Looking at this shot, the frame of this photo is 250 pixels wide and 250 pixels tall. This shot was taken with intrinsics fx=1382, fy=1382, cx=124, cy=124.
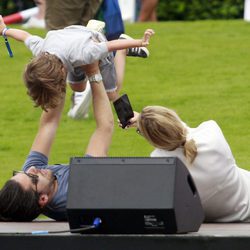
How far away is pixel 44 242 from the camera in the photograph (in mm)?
7277

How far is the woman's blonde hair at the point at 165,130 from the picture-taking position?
7.79m

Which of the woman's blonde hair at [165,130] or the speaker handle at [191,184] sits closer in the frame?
the speaker handle at [191,184]

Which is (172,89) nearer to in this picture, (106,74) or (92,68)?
(106,74)

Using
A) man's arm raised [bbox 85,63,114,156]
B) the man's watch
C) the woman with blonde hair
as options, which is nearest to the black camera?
man's arm raised [bbox 85,63,114,156]

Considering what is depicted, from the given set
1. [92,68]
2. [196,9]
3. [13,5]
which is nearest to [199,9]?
[196,9]

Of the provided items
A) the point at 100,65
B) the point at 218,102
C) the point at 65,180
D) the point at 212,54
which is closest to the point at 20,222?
the point at 65,180

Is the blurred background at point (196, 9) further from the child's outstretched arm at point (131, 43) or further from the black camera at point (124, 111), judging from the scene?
the black camera at point (124, 111)

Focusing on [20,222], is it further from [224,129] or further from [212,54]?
[212,54]

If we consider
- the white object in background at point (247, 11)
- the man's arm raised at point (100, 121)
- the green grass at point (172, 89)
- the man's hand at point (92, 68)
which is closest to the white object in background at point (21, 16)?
the green grass at point (172, 89)

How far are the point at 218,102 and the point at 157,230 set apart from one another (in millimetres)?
6153

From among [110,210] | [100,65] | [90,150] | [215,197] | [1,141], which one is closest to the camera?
[110,210]

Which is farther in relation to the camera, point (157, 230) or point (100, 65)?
point (100, 65)

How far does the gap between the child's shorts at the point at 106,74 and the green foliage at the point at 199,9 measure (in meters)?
9.93

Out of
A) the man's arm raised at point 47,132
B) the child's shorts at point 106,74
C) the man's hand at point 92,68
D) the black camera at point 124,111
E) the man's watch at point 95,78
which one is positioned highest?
the man's hand at point 92,68
